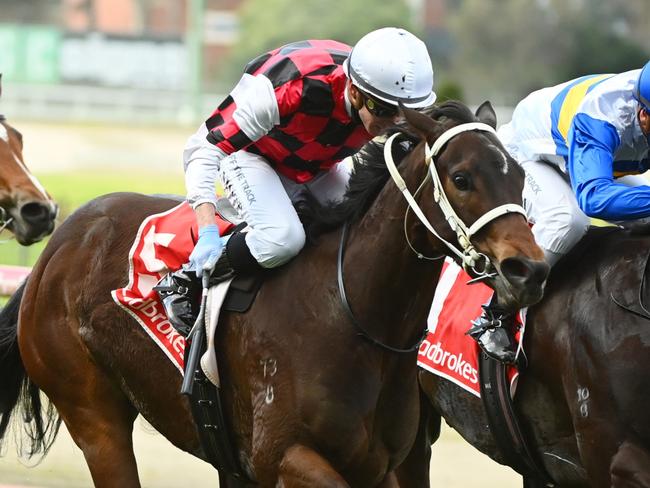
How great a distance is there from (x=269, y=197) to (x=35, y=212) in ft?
6.87

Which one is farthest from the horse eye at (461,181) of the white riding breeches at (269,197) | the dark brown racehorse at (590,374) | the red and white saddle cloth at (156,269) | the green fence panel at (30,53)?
the green fence panel at (30,53)

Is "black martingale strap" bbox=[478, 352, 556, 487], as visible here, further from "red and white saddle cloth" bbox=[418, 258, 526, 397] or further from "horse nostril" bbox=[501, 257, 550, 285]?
"horse nostril" bbox=[501, 257, 550, 285]

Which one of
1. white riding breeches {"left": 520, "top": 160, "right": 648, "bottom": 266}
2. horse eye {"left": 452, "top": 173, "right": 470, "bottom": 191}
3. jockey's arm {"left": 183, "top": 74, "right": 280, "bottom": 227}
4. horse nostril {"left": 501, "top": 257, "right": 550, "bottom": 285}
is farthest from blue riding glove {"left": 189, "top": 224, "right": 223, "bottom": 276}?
white riding breeches {"left": 520, "top": 160, "right": 648, "bottom": 266}

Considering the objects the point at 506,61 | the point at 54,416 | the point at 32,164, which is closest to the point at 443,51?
the point at 506,61

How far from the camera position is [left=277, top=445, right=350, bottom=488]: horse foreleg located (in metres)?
3.61

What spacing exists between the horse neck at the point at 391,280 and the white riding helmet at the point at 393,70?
265 mm

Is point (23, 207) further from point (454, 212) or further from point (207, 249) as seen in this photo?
point (454, 212)

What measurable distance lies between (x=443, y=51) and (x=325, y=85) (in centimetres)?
5464

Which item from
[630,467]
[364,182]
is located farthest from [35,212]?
[630,467]

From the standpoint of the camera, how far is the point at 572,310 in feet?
14.4

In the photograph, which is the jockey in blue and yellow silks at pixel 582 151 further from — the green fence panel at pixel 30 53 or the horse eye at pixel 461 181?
the green fence panel at pixel 30 53

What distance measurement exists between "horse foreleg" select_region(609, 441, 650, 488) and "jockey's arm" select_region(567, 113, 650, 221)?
2.59ft

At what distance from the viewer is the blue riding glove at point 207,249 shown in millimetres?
4035

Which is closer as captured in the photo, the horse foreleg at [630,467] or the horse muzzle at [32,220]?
the horse foreleg at [630,467]
